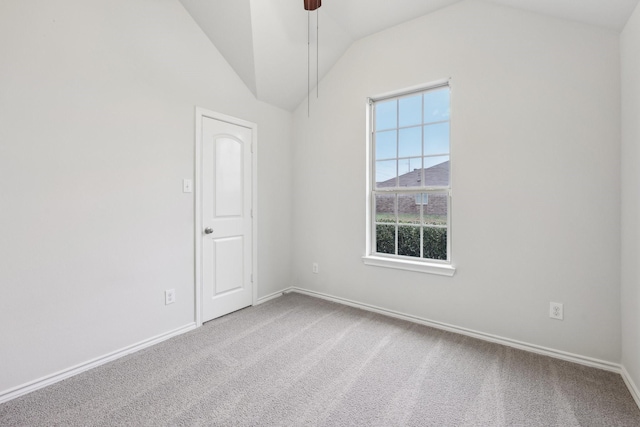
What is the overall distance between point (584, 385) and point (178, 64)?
3841mm

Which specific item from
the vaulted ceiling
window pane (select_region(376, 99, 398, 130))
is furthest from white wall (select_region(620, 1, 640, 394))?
window pane (select_region(376, 99, 398, 130))

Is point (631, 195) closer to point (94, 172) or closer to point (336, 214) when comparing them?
point (336, 214)

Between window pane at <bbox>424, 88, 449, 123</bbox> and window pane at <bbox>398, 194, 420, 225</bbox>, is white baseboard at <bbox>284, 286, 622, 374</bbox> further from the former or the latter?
window pane at <bbox>424, 88, 449, 123</bbox>

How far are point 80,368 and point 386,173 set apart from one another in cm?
301

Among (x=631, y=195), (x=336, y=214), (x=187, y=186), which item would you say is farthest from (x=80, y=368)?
(x=631, y=195)

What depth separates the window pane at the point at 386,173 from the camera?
3117 mm

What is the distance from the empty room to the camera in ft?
5.91

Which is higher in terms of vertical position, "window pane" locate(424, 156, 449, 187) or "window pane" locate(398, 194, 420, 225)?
"window pane" locate(424, 156, 449, 187)

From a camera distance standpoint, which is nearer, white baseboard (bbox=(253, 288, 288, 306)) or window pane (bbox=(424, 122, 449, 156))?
window pane (bbox=(424, 122, 449, 156))

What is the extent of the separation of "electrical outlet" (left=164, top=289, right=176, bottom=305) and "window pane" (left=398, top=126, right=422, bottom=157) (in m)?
2.52

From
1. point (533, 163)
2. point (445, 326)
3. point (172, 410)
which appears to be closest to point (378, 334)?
point (445, 326)

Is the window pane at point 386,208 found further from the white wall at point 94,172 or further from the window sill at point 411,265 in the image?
the white wall at point 94,172

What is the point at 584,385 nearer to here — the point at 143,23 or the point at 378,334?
the point at 378,334

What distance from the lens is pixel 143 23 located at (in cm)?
238
